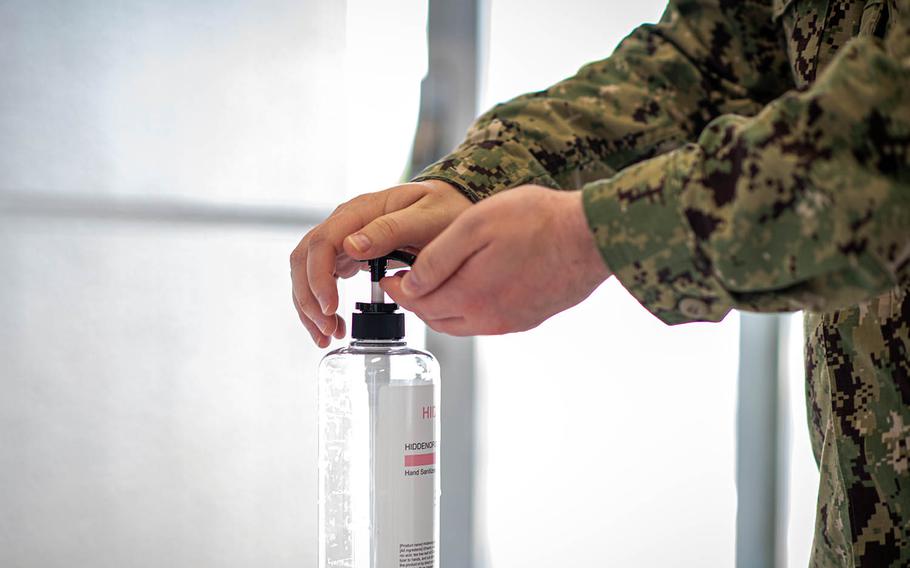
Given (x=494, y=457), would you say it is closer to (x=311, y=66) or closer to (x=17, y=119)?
(x=311, y=66)

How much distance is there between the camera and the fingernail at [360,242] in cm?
62

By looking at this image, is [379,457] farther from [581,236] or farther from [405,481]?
[581,236]

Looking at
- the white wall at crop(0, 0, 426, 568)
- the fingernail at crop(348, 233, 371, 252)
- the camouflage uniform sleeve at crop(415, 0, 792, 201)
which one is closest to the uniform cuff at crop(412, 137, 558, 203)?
the camouflage uniform sleeve at crop(415, 0, 792, 201)

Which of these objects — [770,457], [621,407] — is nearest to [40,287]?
[621,407]

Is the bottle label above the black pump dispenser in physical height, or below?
below

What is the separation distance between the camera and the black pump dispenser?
662mm

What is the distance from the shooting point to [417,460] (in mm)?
638

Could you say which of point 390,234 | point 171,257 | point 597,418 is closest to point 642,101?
point 390,234

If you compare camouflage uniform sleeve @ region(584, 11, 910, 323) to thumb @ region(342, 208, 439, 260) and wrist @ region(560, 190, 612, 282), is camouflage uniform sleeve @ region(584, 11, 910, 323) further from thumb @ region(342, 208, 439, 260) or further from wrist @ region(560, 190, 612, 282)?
thumb @ region(342, 208, 439, 260)

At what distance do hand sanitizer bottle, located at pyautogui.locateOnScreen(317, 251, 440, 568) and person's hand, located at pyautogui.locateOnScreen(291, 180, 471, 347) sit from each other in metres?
0.03

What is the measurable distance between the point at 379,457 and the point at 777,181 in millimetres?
351

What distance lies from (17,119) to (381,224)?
21.5 inches

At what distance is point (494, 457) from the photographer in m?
1.37

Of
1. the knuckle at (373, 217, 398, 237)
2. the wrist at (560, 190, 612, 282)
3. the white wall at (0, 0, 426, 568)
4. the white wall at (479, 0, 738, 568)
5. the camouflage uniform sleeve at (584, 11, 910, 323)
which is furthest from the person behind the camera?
the white wall at (479, 0, 738, 568)
